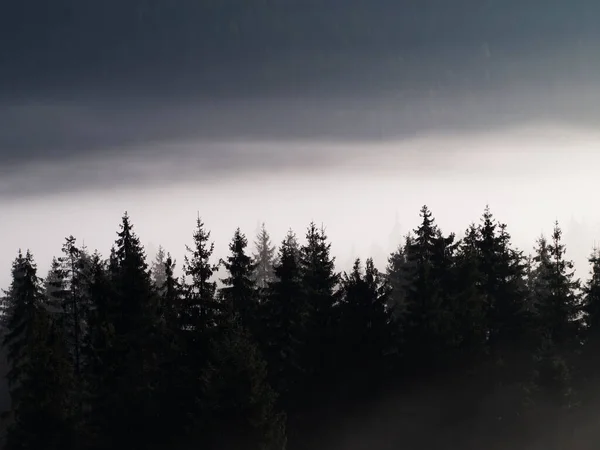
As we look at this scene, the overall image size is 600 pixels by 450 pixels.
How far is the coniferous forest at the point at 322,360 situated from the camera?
26.2 m

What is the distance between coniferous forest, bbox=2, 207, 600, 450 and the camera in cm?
2625

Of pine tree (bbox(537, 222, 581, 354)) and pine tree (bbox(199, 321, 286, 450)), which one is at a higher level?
pine tree (bbox(537, 222, 581, 354))

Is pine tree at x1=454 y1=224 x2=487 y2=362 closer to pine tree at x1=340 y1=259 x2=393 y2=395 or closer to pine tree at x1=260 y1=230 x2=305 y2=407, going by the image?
pine tree at x1=340 y1=259 x2=393 y2=395

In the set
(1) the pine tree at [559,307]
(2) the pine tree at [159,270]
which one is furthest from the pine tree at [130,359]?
(2) the pine tree at [159,270]

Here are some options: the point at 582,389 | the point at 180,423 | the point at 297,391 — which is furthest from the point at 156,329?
the point at 582,389

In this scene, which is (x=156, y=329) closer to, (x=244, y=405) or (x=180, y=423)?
(x=180, y=423)

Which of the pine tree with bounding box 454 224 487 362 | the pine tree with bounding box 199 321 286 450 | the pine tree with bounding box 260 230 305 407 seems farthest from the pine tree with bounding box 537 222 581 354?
the pine tree with bounding box 199 321 286 450

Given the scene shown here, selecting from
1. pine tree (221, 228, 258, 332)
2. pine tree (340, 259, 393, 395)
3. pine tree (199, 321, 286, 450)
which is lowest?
pine tree (199, 321, 286, 450)

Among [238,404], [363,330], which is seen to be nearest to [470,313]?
[363,330]

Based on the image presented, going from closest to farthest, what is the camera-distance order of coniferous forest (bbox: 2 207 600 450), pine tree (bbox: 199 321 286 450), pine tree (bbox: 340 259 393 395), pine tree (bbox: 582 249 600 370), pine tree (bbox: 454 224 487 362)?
pine tree (bbox: 199 321 286 450), coniferous forest (bbox: 2 207 600 450), pine tree (bbox: 340 259 393 395), pine tree (bbox: 454 224 487 362), pine tree (bbox: 582 249 600 370)

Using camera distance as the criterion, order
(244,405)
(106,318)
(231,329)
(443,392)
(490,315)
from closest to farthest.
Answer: (244,405) → (231,329) → (106,318) → (443,392) → (490,315)

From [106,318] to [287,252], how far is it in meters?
10.9

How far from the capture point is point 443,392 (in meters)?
31.8

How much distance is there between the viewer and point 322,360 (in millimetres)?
30703
